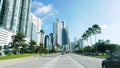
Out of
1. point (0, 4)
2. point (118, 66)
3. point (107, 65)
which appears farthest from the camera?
point (0, 4)

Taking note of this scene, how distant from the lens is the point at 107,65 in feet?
48.1

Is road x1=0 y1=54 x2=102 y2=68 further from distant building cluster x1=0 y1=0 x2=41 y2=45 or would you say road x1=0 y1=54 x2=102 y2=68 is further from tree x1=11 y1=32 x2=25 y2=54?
distant building cluster x1=0 y1=0 x2=41 y2=45

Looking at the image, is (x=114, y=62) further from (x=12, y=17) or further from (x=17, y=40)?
(x=12, y=17)

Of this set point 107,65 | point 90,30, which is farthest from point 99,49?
point 107,65

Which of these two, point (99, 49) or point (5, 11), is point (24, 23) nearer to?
point (5, 11)

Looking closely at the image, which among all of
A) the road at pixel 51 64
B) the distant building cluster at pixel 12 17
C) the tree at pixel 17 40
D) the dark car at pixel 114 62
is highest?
the distant building cluster at pixel 12 17

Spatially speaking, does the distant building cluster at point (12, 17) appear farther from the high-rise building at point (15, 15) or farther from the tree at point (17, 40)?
the tree at point (17, 40)

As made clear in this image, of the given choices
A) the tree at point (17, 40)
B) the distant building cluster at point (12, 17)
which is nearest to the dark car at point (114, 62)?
the tree at point (17, 40)

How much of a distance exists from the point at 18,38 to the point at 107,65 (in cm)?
8708

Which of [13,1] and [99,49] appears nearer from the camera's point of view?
[99,49]

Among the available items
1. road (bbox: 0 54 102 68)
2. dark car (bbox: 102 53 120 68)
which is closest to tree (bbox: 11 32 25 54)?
road (bbox: 0 54 102 68)

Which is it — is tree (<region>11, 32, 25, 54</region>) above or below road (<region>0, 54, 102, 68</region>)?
above

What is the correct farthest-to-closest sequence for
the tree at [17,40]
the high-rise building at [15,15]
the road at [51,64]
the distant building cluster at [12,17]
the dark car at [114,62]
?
the distant building cluster at [12,17]
the high-rise building at [15,15]
the tree at [17,40]
the road at [51,64]
the dark car at [114,62]

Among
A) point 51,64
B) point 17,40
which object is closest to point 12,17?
point 17,40
